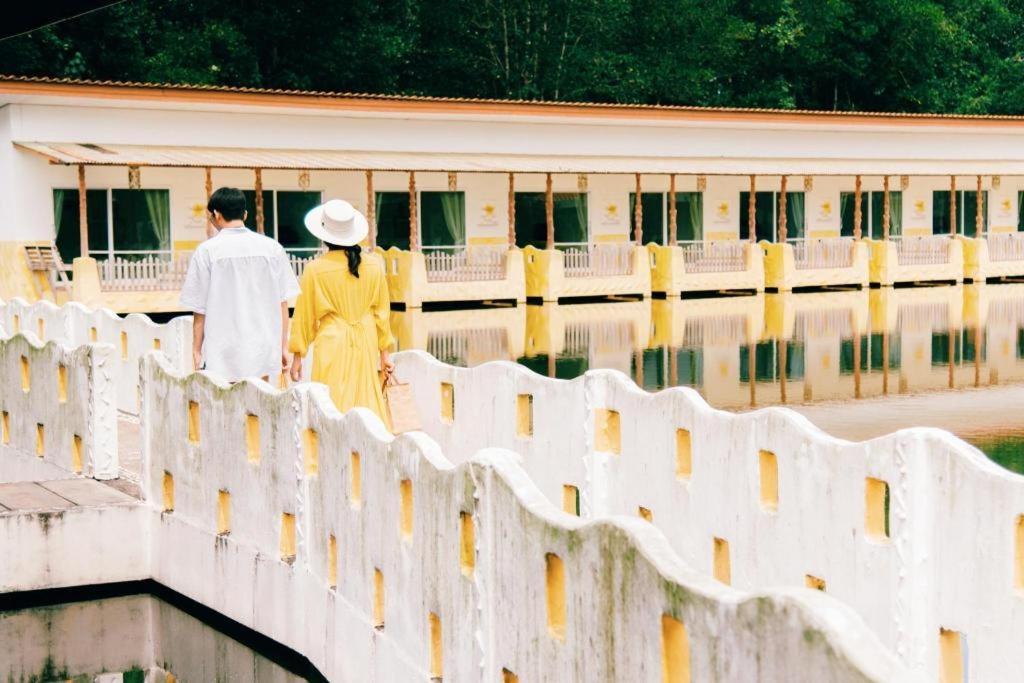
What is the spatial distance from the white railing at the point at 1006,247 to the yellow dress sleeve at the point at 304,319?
119 ft

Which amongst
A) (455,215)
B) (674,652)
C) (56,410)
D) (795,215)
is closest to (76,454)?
(56,410)

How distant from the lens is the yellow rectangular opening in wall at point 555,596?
5039 mm

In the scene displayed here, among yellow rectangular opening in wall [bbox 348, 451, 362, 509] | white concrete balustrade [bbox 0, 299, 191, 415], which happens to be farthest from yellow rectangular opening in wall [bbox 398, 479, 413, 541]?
white concrete balustrade [bbox 0, 299, 191, 415]

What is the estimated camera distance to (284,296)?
9.87 metres

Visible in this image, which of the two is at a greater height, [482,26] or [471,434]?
[482,26]

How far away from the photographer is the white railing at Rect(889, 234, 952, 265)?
1639 inches

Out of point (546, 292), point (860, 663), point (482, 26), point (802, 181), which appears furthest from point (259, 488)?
point (482, 26)

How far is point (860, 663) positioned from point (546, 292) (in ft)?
104

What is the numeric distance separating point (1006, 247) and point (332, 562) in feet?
128

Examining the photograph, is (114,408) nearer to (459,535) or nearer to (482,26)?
(459,535)

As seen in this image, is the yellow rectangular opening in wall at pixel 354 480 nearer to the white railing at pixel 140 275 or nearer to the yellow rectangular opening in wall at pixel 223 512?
the yellow rectangular opening in wall at pixel 223 512

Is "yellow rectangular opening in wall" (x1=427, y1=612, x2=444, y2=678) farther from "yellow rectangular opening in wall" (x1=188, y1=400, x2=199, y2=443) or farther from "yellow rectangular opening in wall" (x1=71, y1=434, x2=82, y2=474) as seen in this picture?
"yellow rectangular opening in wall" (x1=71, y1=434, x2=82, y2=474)

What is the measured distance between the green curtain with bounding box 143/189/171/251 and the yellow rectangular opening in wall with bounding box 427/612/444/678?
2912 cm

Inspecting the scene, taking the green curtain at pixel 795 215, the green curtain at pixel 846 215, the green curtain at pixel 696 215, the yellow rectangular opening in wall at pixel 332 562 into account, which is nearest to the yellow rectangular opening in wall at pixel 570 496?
the yellow rectangular opening in wall at pixel 332 562
